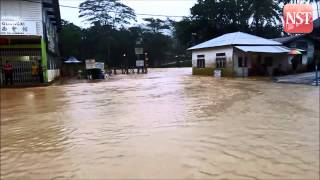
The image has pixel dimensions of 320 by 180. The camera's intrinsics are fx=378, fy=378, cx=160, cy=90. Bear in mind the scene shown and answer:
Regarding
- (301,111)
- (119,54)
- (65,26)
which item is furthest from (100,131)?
(119,54)

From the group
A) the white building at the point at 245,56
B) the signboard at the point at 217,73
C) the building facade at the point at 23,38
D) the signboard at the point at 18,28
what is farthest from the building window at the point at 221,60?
the signboard at the point at 18,28

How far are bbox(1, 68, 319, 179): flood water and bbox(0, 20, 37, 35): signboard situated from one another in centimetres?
1012

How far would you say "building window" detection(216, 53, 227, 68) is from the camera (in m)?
31.5

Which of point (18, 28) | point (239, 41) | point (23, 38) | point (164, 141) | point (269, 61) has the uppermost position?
point (18, 28)

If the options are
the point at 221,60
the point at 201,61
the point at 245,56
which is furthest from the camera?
the point at 201,61

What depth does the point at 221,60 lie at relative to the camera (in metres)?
32.0

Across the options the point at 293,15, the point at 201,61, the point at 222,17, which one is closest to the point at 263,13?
the point at 222,17

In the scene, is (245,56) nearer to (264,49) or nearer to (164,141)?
(264,49)

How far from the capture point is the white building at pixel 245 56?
30078mm

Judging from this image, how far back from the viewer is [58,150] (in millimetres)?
6863

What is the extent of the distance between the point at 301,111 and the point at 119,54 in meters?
57.4

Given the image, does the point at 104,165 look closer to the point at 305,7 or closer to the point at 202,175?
the point at 202,175

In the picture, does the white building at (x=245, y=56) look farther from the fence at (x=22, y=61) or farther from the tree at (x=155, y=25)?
the tree at (x=155, y=25)

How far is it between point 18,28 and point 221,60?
17.0 metres
